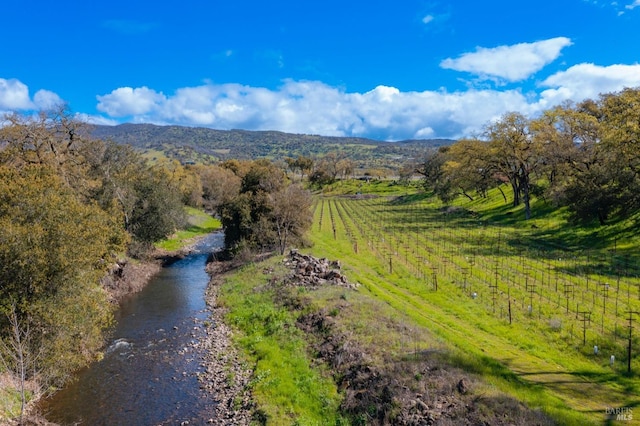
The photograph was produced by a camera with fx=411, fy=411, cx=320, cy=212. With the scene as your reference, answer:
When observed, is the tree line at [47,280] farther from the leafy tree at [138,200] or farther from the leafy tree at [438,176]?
the leafy tree at [438,176]

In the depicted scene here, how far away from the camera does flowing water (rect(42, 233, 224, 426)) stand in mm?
20000

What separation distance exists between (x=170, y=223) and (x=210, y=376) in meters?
33.5

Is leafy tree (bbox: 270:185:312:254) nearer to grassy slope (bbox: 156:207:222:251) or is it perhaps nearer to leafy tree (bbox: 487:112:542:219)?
grassy slope (bbox: 156:207:222:251)

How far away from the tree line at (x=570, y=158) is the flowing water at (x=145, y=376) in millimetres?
45183

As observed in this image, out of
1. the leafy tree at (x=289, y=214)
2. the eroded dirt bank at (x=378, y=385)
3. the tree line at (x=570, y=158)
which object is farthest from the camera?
the leafy tree at (x=289, y=214)

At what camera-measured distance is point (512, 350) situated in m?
22.8

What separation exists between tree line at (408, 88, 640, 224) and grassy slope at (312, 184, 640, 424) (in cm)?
533

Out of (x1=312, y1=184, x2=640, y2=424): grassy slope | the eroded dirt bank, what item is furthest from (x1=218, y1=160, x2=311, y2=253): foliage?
the eroded dirt bank

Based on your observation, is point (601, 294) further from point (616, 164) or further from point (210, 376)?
point (210, 376)

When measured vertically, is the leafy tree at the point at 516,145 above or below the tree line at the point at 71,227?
above

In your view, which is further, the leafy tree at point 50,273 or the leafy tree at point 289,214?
the leafy tree at point 289,214

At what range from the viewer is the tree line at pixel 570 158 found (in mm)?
45375

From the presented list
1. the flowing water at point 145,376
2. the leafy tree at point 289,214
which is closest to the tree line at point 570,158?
the leafy tree at point 289,214

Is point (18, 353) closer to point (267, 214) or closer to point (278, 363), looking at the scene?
point (278, 363)
